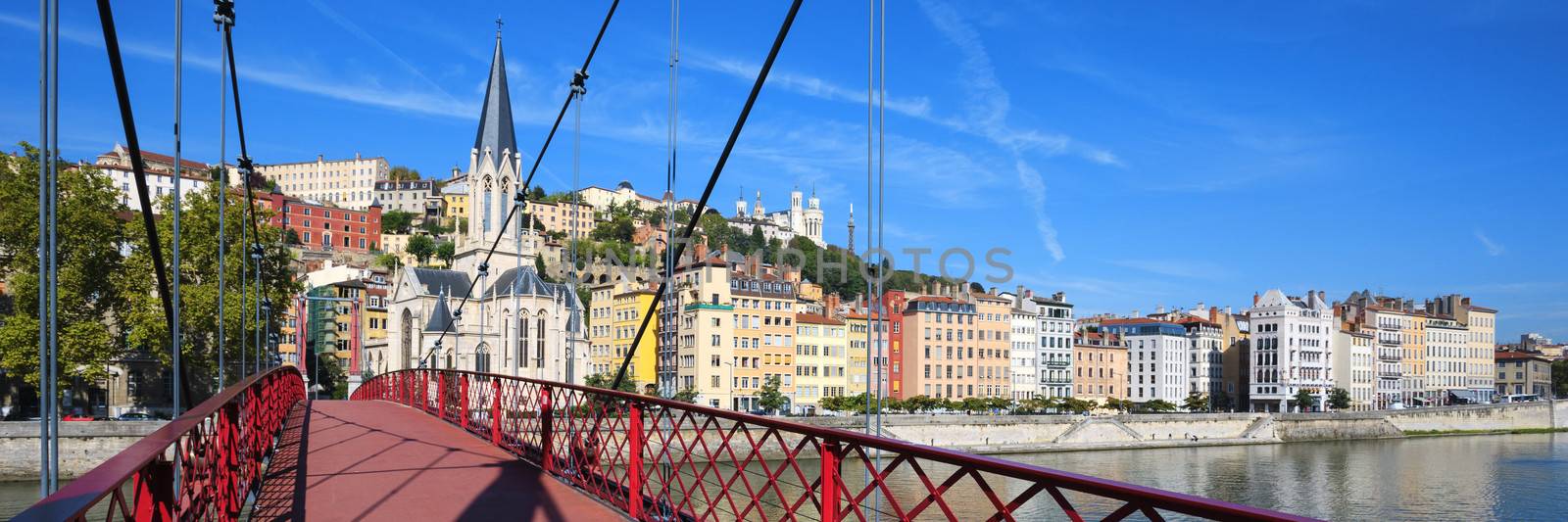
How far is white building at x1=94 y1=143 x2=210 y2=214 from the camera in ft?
301

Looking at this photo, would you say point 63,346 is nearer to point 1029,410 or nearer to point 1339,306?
point 1029,410

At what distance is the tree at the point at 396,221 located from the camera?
118 m

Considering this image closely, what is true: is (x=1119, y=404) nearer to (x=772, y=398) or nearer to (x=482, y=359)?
(x=772, y=398)

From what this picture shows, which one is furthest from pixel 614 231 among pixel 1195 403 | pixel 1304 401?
pixel 1304 401

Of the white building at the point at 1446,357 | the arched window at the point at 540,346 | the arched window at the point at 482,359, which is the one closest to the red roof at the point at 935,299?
the arched window at the point at 540,346

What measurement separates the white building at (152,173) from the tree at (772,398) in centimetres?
5451

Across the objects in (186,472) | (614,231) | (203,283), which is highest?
(614,231)

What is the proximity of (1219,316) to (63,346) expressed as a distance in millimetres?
77010

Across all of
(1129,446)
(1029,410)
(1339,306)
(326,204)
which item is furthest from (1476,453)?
(326,204)

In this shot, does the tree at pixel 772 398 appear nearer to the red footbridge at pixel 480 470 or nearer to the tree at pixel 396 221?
the red footbridge at pixel 480 470

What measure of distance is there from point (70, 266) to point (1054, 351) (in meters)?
54.9

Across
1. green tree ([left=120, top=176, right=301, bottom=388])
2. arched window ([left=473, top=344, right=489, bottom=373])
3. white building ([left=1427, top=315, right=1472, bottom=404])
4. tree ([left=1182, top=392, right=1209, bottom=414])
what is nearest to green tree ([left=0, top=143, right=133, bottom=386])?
green tree ([left=120, top=176, right=301, bottom=388])

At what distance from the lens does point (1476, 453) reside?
5428 centimetres

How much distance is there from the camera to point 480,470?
30.1 ft
